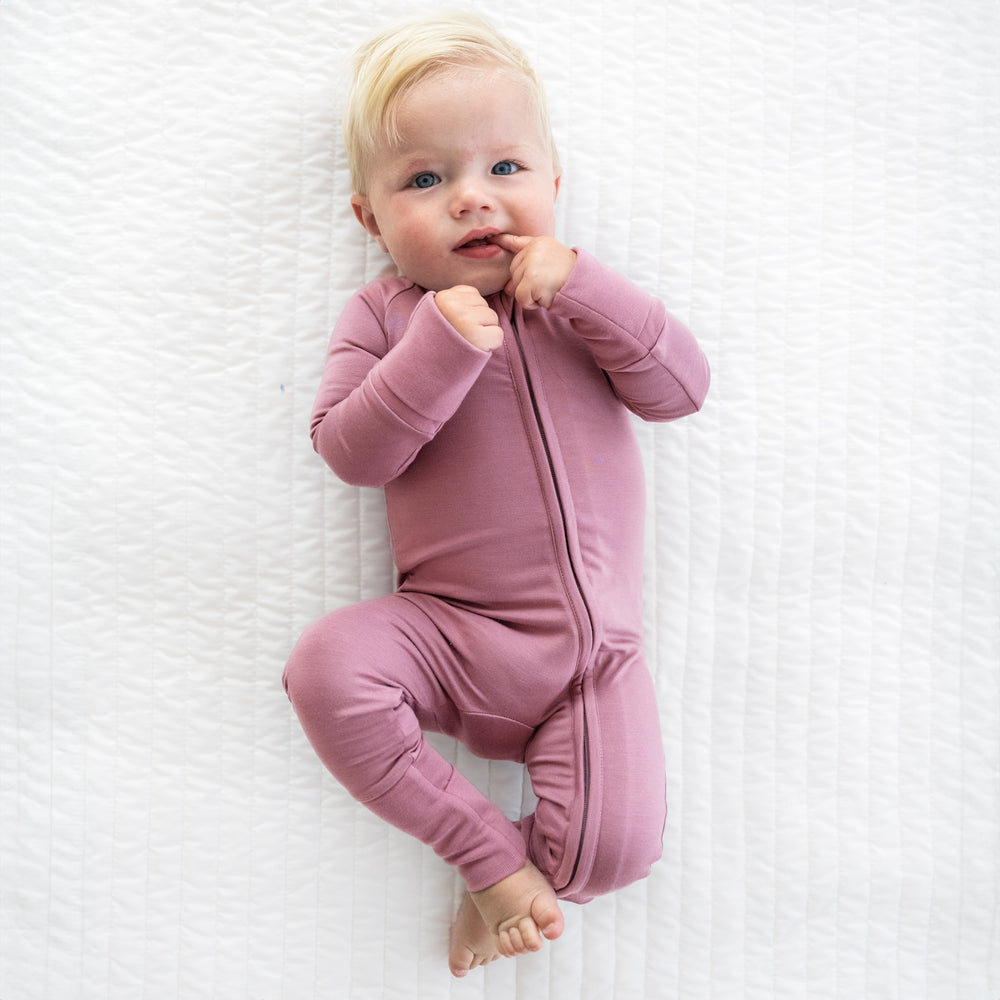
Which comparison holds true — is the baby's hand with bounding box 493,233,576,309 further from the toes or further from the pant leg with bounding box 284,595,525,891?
the toes

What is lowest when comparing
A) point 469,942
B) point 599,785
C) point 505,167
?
point 469,942

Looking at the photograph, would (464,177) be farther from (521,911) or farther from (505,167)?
(521,911)

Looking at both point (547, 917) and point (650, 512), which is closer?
point (547, 917)

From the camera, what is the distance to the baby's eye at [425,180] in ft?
3.01

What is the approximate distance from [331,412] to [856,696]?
2.18 feet

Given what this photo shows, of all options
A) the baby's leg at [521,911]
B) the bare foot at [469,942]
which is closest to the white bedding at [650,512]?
the bare foot at [469,942]

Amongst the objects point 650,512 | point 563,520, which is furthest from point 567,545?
point 650,512

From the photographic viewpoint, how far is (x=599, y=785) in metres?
0.89

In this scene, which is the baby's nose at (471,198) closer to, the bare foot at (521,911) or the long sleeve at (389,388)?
the long sleeve at (389,388)

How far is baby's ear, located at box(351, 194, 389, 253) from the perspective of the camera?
0.97 m

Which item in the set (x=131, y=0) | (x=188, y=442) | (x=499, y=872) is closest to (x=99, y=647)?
(x=188, y=442)

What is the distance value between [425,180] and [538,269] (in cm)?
15

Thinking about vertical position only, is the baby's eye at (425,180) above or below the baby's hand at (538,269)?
above

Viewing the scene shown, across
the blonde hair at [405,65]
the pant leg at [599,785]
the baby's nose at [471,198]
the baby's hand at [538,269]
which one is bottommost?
the pant leg at [599,785]
